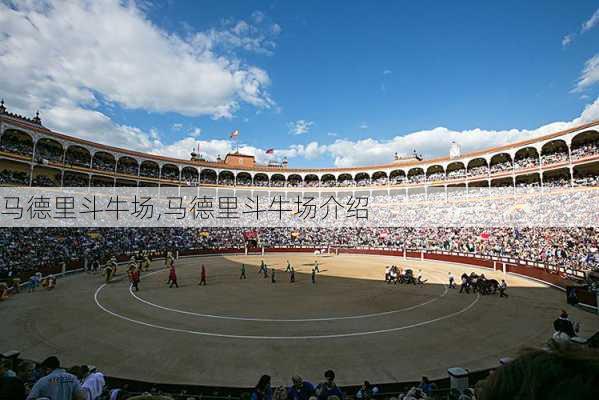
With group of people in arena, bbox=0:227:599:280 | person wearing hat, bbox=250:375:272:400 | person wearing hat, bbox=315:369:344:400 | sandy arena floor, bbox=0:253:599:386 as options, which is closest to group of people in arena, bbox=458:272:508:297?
sandy arena floor, bbox=0:253:599:386

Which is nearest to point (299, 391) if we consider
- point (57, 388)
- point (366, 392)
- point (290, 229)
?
point (366, 392)

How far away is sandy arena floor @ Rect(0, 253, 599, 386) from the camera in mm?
8773

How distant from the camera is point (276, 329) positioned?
1189 centimetres

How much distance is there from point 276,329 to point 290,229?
141ft

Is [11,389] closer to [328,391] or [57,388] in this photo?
[57,388]

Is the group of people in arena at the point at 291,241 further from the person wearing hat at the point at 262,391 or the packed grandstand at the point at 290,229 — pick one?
the person wearing hat at the point at 262,391

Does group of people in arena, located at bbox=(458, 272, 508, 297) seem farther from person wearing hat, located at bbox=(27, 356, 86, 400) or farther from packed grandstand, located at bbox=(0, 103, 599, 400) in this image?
person wearing hat, located at bbox=(27, 356, 86, 400)

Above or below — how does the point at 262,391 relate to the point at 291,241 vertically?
below

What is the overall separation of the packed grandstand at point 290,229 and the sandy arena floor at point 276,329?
1897 millimetres

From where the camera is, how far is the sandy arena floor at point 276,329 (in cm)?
877

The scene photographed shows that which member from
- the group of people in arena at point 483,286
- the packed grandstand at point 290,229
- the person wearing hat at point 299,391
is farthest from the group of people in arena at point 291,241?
the person wearing hat at point 299,391

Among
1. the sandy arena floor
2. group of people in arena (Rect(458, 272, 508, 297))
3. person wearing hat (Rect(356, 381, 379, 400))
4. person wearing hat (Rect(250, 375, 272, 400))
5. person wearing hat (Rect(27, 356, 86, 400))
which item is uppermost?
person wearing hat (Rect(27, 356, 86, 400))

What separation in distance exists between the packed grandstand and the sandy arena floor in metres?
1.90

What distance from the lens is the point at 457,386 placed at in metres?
6.35
